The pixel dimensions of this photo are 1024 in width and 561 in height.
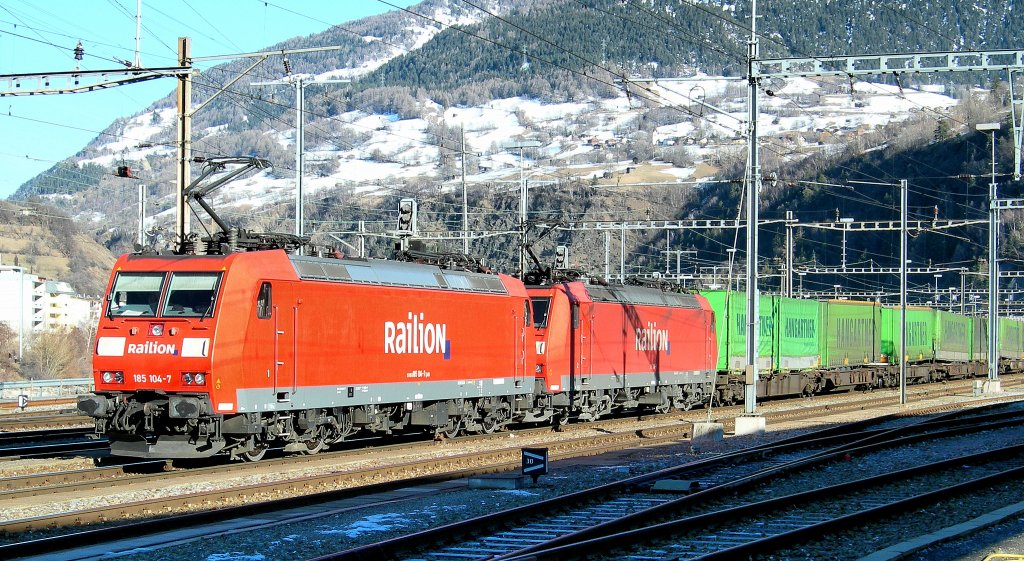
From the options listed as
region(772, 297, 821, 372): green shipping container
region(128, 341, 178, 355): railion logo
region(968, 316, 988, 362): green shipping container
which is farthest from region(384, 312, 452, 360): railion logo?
region(968, 316, 988, 362): green shipping container

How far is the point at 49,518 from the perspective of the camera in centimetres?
1379

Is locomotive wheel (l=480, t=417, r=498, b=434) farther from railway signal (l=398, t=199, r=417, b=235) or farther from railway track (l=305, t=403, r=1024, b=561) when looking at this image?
railway track (l=305, t=403, r=1024, b=561)

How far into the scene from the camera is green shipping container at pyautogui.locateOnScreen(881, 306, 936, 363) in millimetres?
54781

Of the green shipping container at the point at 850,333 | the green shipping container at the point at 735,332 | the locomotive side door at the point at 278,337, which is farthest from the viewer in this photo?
the green shipping container at the point at 850,333

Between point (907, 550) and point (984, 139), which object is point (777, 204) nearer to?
point (984, 139)

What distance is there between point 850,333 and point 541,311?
2393 cm

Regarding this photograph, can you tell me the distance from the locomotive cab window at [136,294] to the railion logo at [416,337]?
16.2 feet

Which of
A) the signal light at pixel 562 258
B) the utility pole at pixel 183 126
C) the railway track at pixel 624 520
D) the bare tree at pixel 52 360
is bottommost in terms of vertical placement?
the bare tree at pixel 52 360

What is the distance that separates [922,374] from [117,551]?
5142 cm

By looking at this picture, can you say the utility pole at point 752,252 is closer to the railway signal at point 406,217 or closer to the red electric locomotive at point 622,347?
the red electric locomotive at point 622,347

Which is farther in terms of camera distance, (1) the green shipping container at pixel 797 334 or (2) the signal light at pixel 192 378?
(1) the green shipping container at pixel 797 334

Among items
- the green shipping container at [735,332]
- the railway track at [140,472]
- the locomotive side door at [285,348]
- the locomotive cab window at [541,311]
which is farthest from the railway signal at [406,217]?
the green shipping container at [735,332]

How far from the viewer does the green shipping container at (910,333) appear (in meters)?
54.8

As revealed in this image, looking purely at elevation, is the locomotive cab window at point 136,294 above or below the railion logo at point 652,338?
above
